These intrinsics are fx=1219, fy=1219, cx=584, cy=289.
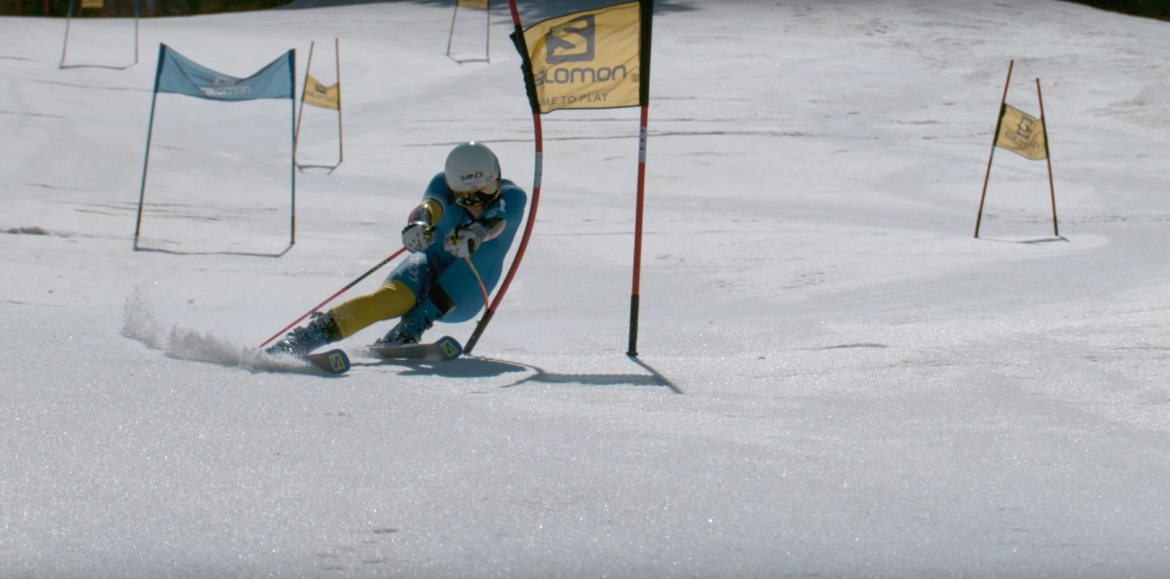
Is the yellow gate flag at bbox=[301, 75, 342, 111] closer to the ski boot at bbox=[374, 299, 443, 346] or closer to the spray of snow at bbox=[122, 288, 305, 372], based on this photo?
the ski boot at bbox=[374, 299, 443, 346]

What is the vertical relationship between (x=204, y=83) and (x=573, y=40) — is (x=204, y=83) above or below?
below

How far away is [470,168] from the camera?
21.1 ft

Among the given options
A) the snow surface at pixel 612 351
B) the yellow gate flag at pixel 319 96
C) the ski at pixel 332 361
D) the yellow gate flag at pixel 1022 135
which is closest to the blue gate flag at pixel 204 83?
the snow surface at pixel 612 351

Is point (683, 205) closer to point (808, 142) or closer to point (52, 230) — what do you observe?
point (808, 142)

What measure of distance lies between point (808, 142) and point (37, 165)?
11.3m

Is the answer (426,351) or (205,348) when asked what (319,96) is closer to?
(426,351)

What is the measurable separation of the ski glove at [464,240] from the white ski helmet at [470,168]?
264 millimetres

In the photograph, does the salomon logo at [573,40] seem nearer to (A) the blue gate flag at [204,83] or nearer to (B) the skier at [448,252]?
(B) the skier at [448,252]

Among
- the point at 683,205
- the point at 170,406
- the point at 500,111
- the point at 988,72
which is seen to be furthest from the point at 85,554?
the point at 988,72

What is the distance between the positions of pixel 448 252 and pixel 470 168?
481 mm

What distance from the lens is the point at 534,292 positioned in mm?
10125

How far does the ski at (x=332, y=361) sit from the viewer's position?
218 inches

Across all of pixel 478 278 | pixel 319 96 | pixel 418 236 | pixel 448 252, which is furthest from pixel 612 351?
pixel 319 96

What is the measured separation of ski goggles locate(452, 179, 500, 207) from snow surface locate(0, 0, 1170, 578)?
953mm
